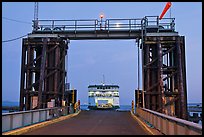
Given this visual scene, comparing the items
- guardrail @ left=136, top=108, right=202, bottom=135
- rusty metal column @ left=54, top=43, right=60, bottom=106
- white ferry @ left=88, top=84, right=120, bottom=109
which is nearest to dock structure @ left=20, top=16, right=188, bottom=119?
rusty metal column @ left=54, top=43, right=60, bottom=106

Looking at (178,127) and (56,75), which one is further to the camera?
(56,75)

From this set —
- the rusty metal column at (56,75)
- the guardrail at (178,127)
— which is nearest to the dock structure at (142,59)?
the rusty metal column at (56,75)

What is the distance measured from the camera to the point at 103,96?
193 feet

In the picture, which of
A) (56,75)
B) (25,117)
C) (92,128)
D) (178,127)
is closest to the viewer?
(178,127)

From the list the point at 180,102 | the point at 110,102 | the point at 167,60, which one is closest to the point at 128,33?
the point at 167,60

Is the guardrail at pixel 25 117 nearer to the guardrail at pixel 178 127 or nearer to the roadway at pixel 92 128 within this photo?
the roadway at pixel 92 128

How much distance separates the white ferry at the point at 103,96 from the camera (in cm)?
5819

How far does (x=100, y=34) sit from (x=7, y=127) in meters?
18.4

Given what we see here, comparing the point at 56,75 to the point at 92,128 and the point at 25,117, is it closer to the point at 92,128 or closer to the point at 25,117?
the point at 25,117

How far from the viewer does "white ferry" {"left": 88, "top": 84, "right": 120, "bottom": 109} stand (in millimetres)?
58188

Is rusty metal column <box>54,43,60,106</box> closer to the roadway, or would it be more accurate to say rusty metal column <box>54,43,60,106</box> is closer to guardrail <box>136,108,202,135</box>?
the roadway

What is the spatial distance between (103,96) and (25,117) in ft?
140

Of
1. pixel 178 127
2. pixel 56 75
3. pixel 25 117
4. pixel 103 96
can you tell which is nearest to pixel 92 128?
pixel 25 117

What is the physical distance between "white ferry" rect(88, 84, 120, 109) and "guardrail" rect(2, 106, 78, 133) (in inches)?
1275
